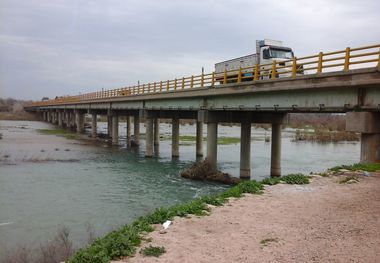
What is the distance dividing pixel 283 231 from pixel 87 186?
15941 millimetres

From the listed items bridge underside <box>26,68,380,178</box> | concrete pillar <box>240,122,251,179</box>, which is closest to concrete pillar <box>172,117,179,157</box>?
bridge underside <box>26,68,380,178</box>

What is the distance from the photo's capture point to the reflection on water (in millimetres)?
14711

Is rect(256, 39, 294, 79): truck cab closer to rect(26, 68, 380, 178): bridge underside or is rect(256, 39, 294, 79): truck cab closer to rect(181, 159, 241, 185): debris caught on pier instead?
rect(26, 68, 380, 178): bridge underside

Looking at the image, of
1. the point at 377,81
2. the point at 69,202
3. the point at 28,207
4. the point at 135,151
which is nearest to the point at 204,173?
the point at 69,202

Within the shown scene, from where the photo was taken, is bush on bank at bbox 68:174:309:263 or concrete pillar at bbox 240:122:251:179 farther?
concrete pillar at bbox 240:122:251:179

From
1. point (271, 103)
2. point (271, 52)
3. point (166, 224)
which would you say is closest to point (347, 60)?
point (271, 103)

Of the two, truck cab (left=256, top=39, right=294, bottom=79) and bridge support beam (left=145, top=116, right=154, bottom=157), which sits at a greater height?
truck cab (left=256, top=39, right=294, bottom=79)

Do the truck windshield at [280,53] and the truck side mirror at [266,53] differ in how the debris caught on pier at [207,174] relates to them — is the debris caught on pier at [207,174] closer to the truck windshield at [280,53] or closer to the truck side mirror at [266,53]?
the truck side mirror at [266,53]

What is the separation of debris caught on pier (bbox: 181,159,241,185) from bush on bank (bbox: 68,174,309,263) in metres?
12.4

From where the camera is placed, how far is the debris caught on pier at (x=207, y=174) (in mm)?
25109

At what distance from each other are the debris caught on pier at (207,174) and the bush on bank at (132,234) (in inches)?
486

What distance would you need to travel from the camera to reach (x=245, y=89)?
23359 mm

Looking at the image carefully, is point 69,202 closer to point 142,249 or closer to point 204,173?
point 204,173

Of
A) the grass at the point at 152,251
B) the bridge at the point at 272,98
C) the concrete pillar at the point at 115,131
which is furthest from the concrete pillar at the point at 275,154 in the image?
the concrete pillar at the point at 115,131
